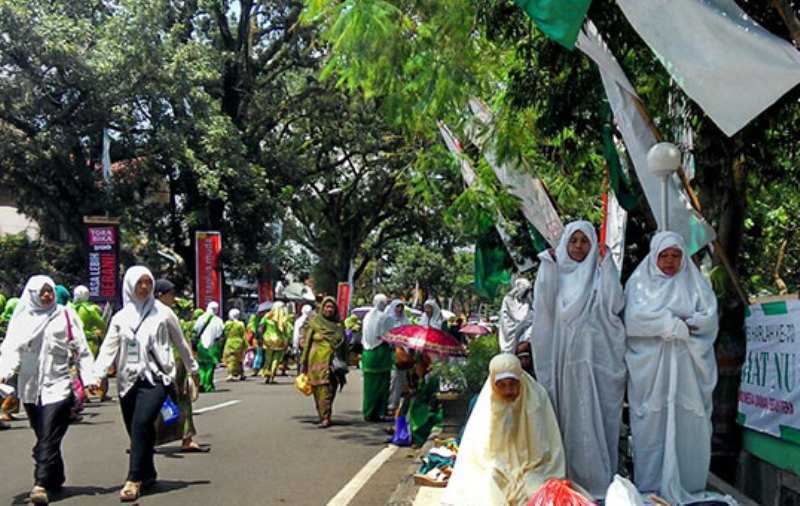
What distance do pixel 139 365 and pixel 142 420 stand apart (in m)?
0.42

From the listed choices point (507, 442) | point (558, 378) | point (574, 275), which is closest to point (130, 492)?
point (507, 442)

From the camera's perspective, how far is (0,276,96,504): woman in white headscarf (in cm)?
683

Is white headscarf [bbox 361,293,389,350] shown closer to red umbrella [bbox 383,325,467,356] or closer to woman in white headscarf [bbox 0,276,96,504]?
red umbrella [bbox 383,325,467,356]

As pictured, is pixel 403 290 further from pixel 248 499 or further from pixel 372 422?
pixel 248 499

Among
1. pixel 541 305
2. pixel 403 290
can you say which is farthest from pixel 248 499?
pixel 403 290

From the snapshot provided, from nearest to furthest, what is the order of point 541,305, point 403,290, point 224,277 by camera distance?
point 541,305
point 224,277
point 403,290

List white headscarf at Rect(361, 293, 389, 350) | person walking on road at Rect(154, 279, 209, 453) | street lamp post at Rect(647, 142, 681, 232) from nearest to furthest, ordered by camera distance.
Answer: street lamp post at Rect(647, 142, 681, 232) → person walking on road at Rect(154, 279, 209, 453) → white headscarf at Rect(361, 293, 389, 350)

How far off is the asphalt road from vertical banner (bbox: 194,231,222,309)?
1498cm

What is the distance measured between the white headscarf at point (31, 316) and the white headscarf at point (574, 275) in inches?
158

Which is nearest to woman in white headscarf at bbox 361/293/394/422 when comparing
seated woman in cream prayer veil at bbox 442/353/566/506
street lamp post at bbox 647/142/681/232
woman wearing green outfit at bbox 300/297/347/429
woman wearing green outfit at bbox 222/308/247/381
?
woman wearing green outfit at bbox 300/297/347/429

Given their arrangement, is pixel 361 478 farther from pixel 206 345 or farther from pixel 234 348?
pixel 234 348

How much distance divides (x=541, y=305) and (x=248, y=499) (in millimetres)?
2798

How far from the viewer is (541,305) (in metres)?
6.07

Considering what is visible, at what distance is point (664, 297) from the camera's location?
5695mm
